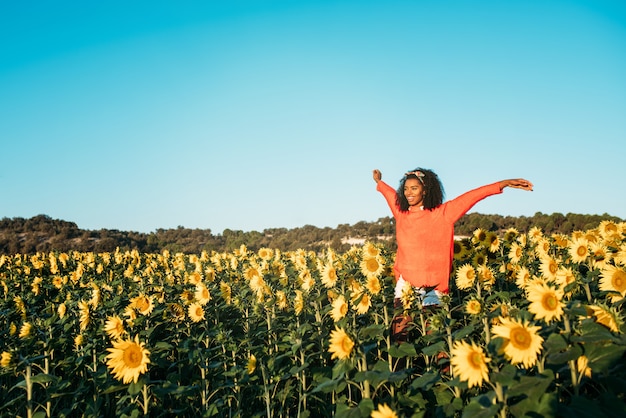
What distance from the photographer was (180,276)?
927 centimetres

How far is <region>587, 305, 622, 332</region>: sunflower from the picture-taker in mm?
2888

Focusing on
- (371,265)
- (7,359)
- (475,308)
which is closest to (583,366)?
(475,308)

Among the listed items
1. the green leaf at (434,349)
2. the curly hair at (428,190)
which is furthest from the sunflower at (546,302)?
the curly hair at (428,190)

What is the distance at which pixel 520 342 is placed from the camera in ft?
9.11

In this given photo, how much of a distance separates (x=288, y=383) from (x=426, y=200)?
9.37 feet

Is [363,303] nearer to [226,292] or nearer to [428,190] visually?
[428,190]

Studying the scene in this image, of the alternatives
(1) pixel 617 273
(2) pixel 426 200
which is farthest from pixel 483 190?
(1) pixel 617 273

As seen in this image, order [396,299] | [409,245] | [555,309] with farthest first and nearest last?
[409,245] < [396,299] < [555,309]

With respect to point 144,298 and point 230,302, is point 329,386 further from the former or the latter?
point 230,302

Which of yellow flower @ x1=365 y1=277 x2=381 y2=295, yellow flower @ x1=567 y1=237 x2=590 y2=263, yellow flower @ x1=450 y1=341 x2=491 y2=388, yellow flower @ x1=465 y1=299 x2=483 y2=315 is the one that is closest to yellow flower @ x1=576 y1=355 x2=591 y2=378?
yellow flower @ x1=450 y1=341 x2=491 y2=388

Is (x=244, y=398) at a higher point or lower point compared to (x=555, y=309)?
lower

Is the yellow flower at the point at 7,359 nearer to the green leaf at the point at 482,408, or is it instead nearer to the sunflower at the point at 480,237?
the green leaf at the point at 482,408

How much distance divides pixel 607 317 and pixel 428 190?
123 inches

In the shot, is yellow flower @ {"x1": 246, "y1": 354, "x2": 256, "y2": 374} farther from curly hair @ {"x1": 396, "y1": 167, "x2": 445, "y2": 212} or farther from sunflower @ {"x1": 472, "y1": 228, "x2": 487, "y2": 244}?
sunflower @ {"x1": 472, "y1": 228, "x2": 487, "y2": 244}
